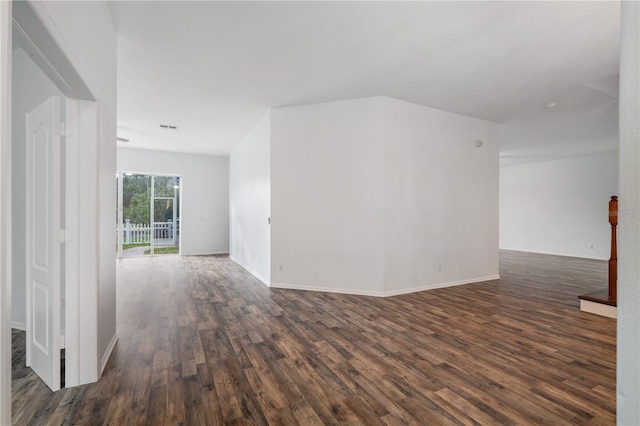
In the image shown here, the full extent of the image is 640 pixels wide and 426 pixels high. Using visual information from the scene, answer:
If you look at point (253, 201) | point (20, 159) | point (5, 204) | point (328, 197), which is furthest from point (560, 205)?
point (20, 159)

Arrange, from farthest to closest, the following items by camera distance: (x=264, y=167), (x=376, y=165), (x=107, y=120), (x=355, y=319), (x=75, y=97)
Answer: (x=264, y=167) → (x=376, y=165) → (x=355, y=319) → (x=107, y=120) → (x=75, y=97)

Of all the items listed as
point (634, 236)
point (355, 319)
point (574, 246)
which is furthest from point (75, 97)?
point (574, 246)

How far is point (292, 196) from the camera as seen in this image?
4.85 meters

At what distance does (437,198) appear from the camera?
4980 millimetres

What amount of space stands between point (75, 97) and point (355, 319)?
3.25 meters

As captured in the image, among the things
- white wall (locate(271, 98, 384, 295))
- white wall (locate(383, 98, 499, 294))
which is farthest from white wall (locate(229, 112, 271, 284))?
white wall (locate(383, 98, 499, 294))

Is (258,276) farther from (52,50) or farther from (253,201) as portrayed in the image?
(52,50)

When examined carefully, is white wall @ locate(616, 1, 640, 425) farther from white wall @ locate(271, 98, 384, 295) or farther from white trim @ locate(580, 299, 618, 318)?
white trim @ locate(580, 299, 618, 318)

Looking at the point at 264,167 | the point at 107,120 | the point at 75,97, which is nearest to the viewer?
the point at 75,97

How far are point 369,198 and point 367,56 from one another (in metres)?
1.94

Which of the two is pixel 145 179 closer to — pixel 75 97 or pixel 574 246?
pixel 75 97

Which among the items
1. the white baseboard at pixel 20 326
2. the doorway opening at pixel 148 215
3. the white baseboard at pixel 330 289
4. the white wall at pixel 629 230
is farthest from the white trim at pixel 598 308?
the doorway opening at pixel 148 215

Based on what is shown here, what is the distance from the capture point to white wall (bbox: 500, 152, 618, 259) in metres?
8.05

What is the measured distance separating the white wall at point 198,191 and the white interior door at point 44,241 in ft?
21.1
